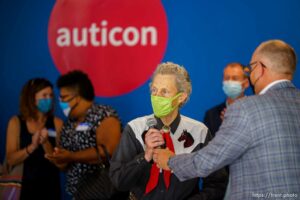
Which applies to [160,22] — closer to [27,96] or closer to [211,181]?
[27,96]

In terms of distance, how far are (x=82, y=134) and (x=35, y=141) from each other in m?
0.47

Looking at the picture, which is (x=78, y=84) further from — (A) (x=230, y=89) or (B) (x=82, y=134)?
(A) (x=230, y=89)

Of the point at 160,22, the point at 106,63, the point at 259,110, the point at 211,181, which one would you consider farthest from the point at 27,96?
the point at 259,110

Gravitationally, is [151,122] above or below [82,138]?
above

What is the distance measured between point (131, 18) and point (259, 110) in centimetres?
306

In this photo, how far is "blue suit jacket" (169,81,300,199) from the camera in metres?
2.09

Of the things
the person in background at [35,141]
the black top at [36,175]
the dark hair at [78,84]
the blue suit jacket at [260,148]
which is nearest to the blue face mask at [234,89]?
the dark hair at [78,84]

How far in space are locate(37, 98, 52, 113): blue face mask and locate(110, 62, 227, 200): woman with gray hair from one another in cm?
163

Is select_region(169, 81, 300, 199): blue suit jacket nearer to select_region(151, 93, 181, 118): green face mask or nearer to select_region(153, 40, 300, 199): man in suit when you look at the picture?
select_region(153, 40, 300, 199): man in suit

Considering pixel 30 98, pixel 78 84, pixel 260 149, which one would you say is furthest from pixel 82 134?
pixel 260 149

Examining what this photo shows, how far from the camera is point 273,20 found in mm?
4758

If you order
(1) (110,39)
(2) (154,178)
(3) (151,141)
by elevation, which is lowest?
(2) (154,178)

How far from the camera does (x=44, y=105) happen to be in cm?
405

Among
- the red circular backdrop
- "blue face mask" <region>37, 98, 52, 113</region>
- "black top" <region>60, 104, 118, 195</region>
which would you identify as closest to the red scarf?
"black top" <region>60, 104, 118, 195</region>
